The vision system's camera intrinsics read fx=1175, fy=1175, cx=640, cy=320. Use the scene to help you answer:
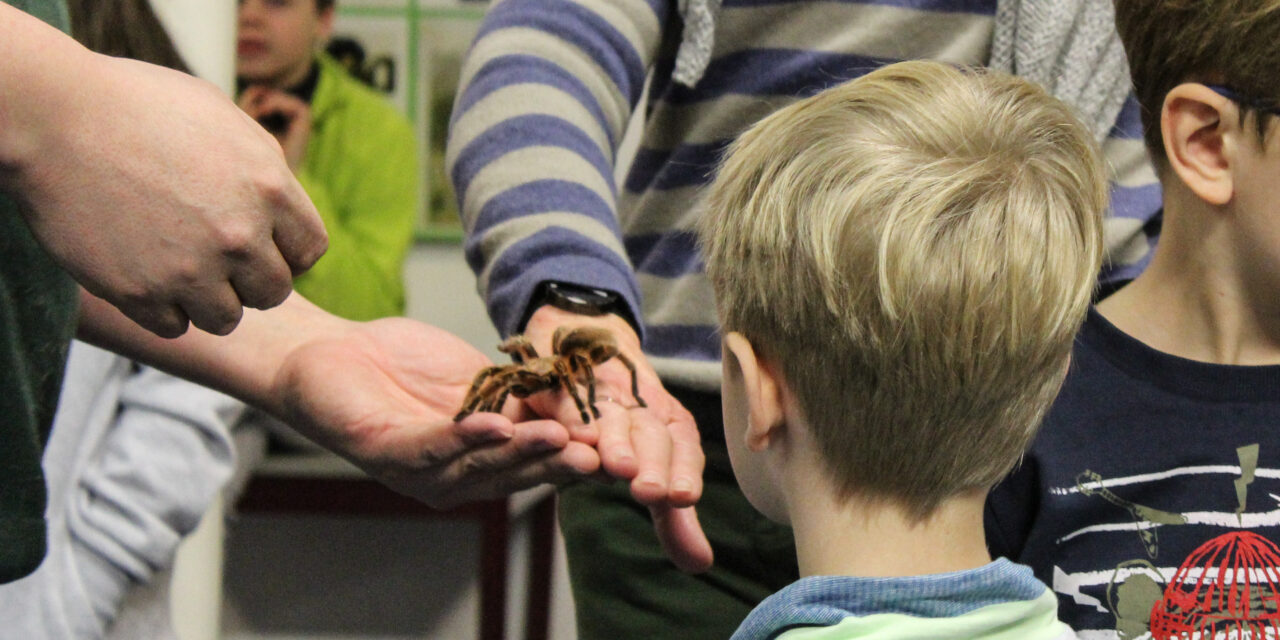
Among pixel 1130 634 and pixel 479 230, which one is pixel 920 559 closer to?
pixel 1130 634

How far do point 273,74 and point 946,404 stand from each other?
2.65 meters

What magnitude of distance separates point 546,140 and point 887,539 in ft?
1.78

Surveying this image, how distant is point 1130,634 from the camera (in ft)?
3.25

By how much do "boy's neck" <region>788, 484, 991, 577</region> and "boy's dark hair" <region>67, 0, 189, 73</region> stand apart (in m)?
1.07

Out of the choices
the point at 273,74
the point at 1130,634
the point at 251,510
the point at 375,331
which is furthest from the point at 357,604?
the point at 1130,634

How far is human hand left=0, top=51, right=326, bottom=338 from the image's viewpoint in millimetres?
667

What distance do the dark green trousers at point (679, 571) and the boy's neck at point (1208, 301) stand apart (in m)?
0.40

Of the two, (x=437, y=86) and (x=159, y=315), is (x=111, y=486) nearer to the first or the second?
(x=159, y=315)

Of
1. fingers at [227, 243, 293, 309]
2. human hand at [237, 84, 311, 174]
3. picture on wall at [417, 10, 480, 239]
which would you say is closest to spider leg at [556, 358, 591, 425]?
fingers at [227, 243, 293, 309]

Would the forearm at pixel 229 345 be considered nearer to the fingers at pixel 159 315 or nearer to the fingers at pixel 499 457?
the fingers at pixel 499 457

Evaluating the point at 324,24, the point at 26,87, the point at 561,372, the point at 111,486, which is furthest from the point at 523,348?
the point at 324,24

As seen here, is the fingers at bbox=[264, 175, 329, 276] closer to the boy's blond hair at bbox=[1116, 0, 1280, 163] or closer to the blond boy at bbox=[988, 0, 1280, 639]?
the blond boy at bbox=[988, 0, 1280, 639]

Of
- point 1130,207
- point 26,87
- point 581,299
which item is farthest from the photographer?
point 1130,207

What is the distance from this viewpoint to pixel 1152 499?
1021mm
